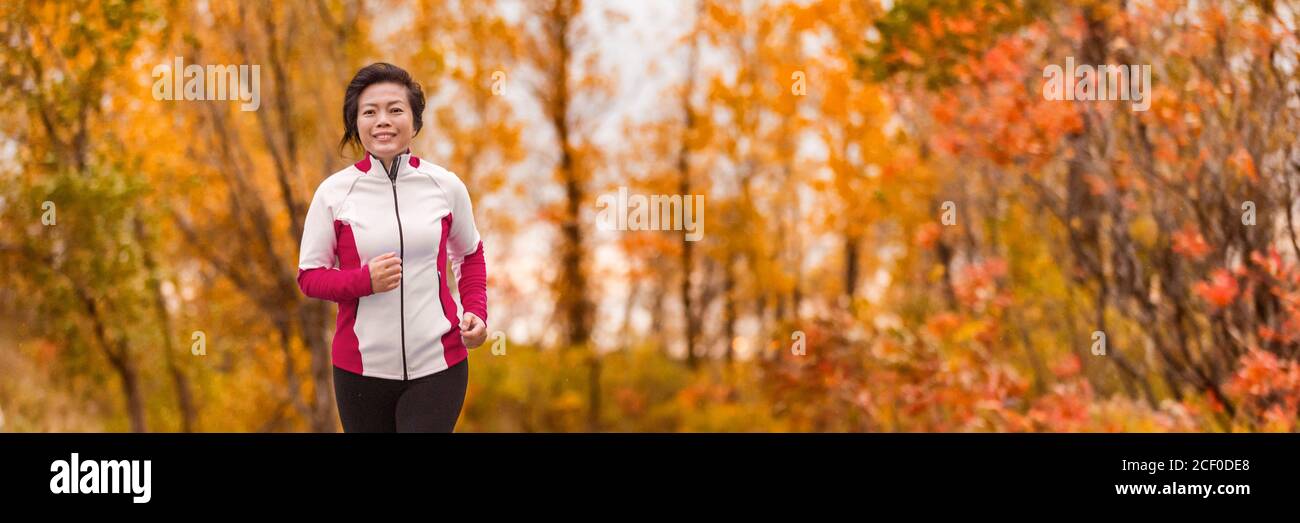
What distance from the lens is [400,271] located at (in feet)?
8.43

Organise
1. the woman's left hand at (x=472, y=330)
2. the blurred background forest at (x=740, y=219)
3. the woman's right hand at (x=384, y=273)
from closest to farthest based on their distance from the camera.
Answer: the woman's right hand at (x=384, y=273) → the woman's left hand at (x=472, y=330) → the blurred background forest at (x=740, y=219)

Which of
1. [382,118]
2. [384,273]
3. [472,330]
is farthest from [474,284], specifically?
[382,118]

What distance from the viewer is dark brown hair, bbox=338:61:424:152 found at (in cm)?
271

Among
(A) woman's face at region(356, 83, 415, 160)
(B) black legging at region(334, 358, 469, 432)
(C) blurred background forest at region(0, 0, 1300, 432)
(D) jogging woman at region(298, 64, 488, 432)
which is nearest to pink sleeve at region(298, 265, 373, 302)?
(D) jogging woman at region(298, 64, 488, 432)

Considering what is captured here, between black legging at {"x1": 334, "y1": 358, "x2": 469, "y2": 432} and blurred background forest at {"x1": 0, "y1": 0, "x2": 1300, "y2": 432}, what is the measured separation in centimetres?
361

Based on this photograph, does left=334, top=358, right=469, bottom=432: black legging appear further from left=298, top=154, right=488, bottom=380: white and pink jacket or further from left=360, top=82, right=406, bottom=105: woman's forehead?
left=360, top=82, right=406, bottom=105: woman's forehead

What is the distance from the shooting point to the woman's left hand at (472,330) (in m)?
2.63

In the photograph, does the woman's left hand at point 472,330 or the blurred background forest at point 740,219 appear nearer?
the woman's left hand at point 472,330

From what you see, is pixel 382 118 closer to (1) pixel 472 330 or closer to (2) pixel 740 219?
(1) pixel 472 330

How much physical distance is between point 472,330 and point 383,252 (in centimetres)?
28

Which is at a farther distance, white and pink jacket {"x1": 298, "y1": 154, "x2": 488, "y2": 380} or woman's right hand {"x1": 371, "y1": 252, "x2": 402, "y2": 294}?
white and pink jacket {"x1": 298, "y1": 154, "x2": 488, "y2": 380}

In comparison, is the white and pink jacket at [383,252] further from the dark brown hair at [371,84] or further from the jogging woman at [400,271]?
the dark brown hair at [371,84]

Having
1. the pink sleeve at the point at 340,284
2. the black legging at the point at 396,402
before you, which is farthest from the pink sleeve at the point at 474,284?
the pink sleeve at the point at 340,284

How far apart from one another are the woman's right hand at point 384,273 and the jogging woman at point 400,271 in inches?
1.4
